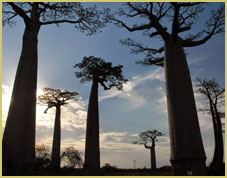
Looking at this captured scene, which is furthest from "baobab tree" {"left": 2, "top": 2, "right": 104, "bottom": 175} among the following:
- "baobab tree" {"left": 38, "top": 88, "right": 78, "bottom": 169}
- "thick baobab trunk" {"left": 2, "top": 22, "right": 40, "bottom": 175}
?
"baobab tree" {"left": 38, "top": 88, "right": 78, "bottom": 169}

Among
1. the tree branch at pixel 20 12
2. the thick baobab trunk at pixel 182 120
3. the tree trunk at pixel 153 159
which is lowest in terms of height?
the tree trunk at pixel 153 159

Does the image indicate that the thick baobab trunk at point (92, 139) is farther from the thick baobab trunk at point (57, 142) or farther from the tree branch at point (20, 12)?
the tree branch at point (20, 12)

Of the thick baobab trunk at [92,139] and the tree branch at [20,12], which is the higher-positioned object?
the tree branch at [20,12]

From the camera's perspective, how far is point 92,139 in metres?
10.4

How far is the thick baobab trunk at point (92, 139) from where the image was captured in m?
9.90

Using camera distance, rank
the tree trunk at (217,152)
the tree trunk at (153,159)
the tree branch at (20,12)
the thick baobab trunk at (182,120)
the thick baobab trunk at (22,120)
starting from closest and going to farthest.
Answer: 1. the thick baobab trunk at (22,120)
2. the thick baobab trunk at (182,120)
3. the tree trunk at (217,152)
4. the tree branch at (20,12)
5. the tree trunk at (153,159)

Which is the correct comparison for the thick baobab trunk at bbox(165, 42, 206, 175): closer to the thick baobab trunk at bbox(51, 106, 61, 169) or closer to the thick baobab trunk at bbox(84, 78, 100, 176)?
the thick baobab trunk at bbox(84, 78, 100, 176)

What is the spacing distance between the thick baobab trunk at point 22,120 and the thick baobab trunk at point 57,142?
34.7 feet

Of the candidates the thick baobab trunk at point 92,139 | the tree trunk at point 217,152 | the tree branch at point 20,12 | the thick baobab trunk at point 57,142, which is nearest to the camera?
the tree trunk at point 217,152

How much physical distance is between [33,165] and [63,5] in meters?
5.34

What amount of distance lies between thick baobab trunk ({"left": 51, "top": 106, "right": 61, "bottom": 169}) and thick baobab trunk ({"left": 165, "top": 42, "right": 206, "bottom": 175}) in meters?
11.3

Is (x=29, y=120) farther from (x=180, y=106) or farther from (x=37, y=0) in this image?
(x=37, y=0)

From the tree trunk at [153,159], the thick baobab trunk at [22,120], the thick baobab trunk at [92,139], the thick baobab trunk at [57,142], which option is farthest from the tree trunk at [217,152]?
the thick baobab trunk at [57,142]

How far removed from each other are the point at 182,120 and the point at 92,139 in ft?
20.7
